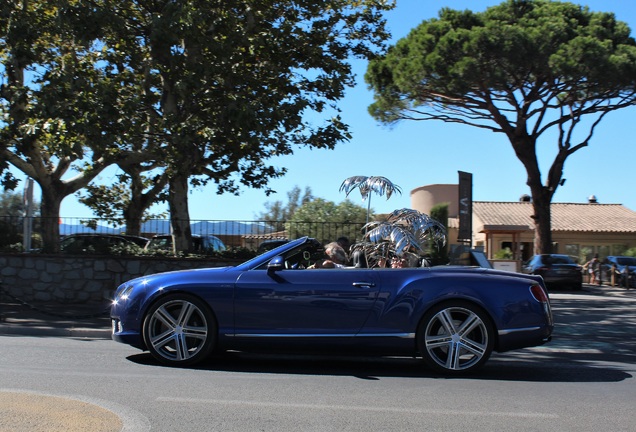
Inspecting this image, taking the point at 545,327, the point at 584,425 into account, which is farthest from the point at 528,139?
the point at 584,425

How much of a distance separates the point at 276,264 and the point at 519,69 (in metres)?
18.9

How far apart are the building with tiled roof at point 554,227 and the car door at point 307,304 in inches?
1116

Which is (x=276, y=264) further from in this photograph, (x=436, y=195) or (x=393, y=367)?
(x=436, y=195)

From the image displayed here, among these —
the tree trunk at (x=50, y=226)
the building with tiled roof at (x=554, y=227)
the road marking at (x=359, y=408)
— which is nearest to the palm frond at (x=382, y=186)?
the road marking at (x=359, y=408)

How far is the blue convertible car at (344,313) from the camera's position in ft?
22.3

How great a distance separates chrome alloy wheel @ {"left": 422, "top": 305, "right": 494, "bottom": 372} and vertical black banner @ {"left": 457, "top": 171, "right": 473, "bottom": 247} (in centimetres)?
1208

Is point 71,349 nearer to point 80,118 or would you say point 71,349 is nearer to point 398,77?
point 80,118

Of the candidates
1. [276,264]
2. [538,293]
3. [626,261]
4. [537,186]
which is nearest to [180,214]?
[276,264]

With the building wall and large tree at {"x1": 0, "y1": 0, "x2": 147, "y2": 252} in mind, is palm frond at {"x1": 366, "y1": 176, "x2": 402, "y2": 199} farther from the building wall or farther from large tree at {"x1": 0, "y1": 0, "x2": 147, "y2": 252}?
the building wall

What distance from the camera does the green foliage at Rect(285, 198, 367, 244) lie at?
1434cm

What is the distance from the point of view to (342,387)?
6332 mm

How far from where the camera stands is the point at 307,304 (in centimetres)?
685

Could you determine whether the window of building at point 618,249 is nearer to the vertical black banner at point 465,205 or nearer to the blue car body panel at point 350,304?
the vertical black banner at point 465,205

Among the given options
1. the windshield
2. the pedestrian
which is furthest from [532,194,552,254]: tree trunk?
the pedestrian
